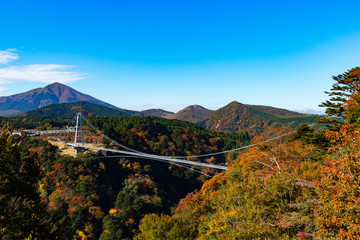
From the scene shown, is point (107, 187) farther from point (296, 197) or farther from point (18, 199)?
point (296, 197)

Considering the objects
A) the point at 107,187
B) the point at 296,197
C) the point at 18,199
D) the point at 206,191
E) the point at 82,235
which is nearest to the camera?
the point at 18,199

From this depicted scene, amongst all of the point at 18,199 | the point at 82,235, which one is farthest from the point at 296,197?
the point at 82,235

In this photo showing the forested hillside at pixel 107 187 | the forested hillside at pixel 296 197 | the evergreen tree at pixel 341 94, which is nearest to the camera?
the forested hillside at pixel 296 197

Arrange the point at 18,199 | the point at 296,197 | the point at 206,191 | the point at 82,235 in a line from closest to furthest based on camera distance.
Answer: the point at 18,199, the point at 296,197, the point at 206,191, the point at 82,235

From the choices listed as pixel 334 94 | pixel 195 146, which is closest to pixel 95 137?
pixel 195 146

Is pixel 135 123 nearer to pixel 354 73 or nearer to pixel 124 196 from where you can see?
pixel 124 196

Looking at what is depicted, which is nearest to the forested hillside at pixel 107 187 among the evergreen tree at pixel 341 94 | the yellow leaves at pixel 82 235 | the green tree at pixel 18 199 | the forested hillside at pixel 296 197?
the yellow leaves at pixel 82 235

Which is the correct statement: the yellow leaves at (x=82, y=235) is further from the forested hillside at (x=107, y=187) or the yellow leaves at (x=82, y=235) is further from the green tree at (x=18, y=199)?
the green tree at (x=18, y=199)

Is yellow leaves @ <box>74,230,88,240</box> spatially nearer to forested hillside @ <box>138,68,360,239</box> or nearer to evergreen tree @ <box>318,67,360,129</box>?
forested hillside @ <box>138,68,360,239</box>

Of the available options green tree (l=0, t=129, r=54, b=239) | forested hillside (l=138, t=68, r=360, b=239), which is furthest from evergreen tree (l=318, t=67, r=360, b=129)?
green tree (l=0, t=129, r=54, b=239)

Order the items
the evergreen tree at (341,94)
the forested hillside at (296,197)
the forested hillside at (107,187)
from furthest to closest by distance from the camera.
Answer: the forested hillside at (107,187)
the evergreen tree at (341,94)
the forested hillside at (296,197)

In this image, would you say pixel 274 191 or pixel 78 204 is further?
pixel 78 204
